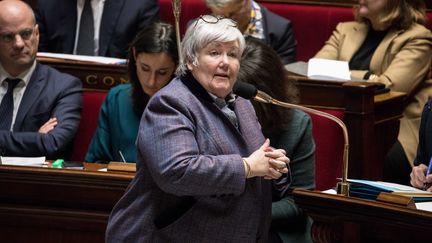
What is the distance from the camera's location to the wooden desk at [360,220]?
2.51 meters

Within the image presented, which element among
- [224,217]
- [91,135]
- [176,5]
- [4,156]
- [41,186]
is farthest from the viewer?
[91,135]

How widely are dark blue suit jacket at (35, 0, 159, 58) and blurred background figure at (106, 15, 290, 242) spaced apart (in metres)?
2.50

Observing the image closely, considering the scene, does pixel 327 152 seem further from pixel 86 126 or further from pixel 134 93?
pixel 86 126

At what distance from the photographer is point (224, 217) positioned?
238 cm

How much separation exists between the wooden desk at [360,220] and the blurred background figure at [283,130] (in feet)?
0.69

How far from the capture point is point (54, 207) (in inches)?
127

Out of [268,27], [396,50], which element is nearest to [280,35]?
[268,27]

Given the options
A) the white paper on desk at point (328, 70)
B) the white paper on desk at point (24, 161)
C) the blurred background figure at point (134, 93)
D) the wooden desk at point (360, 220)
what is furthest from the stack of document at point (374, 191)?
the white paper on desk at point (328, 70)

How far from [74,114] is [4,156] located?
0.36 metres

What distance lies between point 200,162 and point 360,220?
0.59 meters

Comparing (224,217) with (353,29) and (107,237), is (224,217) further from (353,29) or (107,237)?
(353,29)

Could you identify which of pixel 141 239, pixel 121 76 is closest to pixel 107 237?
pixel 141 239

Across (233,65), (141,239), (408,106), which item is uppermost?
(233,65)

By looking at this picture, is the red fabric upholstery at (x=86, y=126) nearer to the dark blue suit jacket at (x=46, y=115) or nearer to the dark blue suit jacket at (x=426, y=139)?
the dark blue suit jacket at (x=46, y=115)
